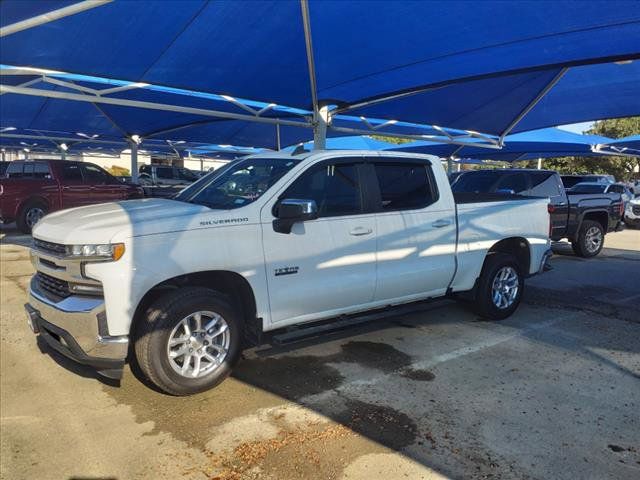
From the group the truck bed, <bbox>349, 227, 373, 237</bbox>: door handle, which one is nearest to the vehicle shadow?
<bbox>349, 227, 373, 237</bbox>: door handle

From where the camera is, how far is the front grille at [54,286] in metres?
3.84

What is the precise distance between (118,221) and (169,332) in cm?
93

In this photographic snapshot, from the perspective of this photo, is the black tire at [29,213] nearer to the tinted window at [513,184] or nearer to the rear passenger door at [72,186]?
the rear passenger door at [72,186]

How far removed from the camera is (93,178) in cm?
1393

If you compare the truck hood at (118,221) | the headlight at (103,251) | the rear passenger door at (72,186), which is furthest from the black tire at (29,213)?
the headlight at (103,251)

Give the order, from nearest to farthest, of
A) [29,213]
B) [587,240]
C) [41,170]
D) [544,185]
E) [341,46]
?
[341,46], [544,185], [587,240], [29,213], [41,170]

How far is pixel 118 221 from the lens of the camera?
3.79 m

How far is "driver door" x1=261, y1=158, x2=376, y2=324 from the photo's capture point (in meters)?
4.25

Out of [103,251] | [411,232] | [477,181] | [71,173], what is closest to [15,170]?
[71,173]

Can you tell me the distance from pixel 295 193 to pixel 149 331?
1687mm

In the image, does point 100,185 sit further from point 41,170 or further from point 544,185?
point 544,185

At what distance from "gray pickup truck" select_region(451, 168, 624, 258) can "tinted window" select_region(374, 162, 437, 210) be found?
452cm

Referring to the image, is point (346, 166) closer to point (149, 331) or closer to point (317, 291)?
point (317, 291)

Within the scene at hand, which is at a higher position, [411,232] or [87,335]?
[411,232]
